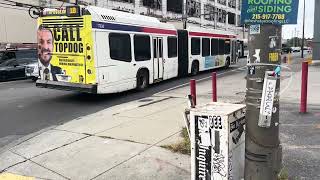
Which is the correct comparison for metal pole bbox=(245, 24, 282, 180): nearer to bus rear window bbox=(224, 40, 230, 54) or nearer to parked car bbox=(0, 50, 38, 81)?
parked car bbox=(0, 50, 38, 81)

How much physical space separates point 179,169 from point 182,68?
14.3 metres

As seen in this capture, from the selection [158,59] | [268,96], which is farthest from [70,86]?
[268,96]

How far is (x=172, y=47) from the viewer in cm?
1809

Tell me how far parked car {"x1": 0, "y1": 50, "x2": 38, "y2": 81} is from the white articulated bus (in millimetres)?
9001

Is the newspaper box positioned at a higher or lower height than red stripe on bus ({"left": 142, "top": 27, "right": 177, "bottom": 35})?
lower

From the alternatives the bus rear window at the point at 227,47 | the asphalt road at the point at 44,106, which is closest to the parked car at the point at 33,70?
the asphalt road at the point at 44,106

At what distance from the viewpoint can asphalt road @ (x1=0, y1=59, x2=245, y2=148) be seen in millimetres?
9273

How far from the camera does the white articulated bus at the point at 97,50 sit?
12.2m

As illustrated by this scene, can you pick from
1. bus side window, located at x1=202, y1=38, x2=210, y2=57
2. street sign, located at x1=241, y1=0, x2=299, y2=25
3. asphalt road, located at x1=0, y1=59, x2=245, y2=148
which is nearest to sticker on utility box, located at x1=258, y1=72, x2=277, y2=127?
street sign, located at x1=241, y1=0, x2=299, y2=25

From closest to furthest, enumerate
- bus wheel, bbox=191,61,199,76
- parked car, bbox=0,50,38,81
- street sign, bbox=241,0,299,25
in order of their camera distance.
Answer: street sign, bbox=241,0,299,25
bus wheel, bbox=191,61,199,76
parked car, bbox=0,50,38,81

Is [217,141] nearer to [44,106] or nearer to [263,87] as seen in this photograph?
[263,87]

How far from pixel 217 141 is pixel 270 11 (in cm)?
146

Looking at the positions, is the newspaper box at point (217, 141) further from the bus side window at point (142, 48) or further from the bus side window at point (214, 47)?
the bus side window at point (214, 47)

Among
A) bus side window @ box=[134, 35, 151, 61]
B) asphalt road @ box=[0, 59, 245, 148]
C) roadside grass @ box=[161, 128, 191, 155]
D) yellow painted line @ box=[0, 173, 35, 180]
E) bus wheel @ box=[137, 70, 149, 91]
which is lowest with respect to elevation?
yellow painted line @ box=[0, 173, 35, 180]
